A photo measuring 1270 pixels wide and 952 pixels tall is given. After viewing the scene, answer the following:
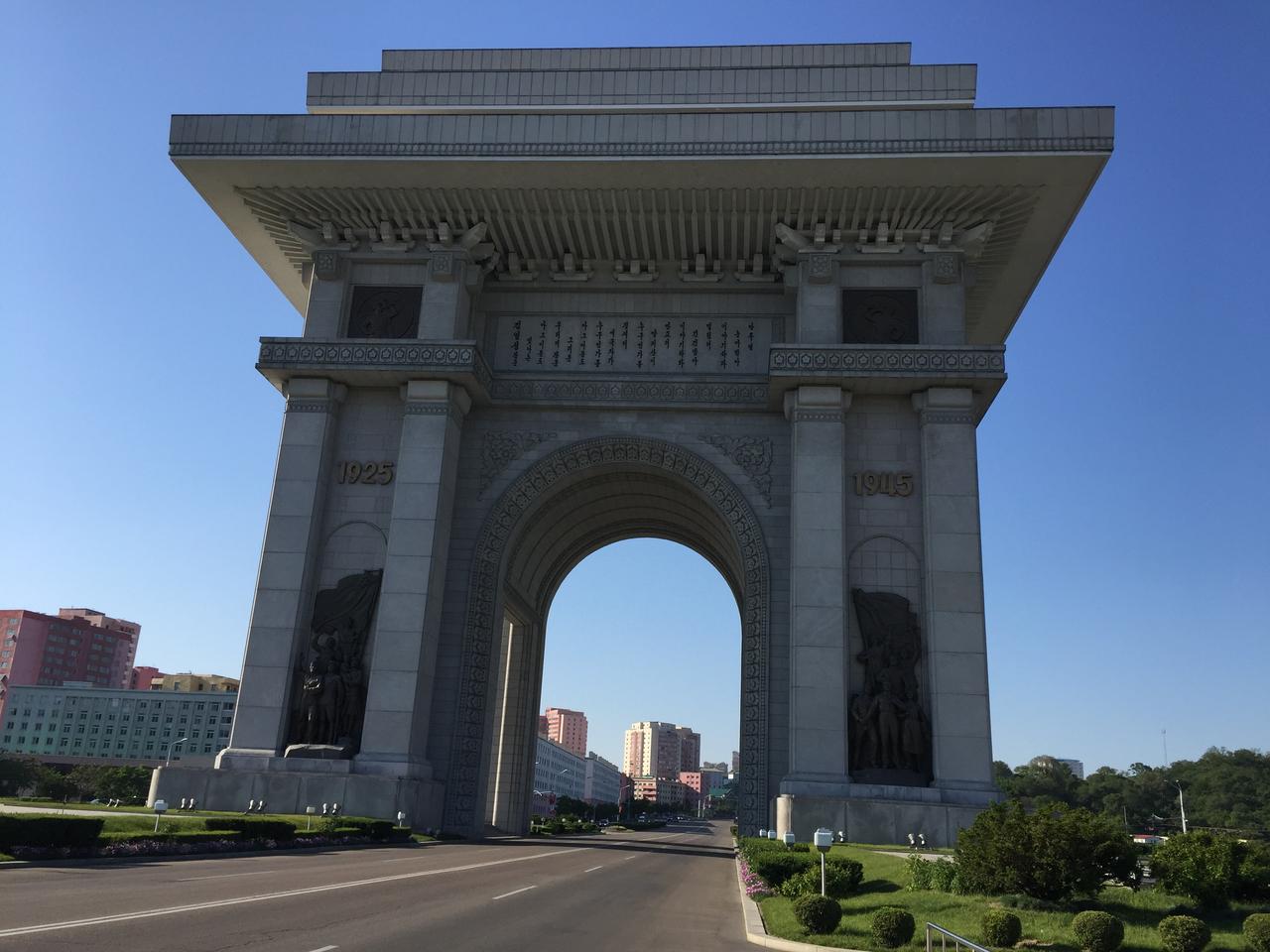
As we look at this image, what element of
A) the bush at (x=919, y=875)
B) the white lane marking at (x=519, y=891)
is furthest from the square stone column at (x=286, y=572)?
the bush at (x=919, y=875)

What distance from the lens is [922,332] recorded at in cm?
2778

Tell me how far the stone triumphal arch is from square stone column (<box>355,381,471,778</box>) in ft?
0.29

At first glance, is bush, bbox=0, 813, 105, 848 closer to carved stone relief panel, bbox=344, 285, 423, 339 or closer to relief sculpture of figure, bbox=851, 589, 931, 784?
carved stone relief panel, bbox=344, 285, 423, 339

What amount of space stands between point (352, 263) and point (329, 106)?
5.03m

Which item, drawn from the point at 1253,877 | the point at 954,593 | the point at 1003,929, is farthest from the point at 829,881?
the point at 954,593

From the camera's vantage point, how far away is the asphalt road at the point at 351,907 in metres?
8.61

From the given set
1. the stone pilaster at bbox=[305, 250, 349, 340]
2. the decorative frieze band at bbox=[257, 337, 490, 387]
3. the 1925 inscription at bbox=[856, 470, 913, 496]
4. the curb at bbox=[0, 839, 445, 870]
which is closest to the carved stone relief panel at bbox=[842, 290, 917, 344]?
the 1925 inscription at bbox=[856, 470, 913, 496]

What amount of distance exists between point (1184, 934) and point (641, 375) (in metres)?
21.4

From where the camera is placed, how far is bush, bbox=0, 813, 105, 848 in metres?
14.6

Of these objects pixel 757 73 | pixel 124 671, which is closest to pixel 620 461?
pixel 757 73

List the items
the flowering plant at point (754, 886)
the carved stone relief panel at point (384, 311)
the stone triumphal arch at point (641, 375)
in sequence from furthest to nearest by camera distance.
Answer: the carved stone relief panel at point (384, 311), the stone triumphal arch at point (641, 375), the flowering plant at point (754, 886)

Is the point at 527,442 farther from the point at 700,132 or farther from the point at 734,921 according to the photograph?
the point at 734,921

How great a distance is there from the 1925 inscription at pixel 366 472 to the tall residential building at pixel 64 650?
11299cm

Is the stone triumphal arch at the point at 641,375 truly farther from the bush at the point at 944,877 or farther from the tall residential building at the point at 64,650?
the tall residential building at the point at 64,650
